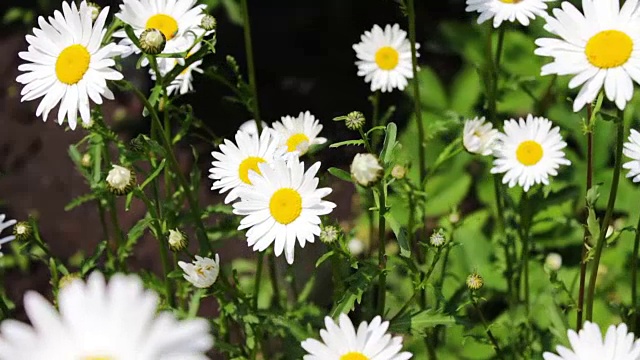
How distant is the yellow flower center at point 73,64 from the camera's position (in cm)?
163

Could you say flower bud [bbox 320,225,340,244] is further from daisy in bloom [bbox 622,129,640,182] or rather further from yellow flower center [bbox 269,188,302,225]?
daisy in bloom [bbox 622,129,640,182]

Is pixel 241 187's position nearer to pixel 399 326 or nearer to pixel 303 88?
pixel 399 326

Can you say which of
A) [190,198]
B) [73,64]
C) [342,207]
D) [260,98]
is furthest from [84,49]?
[260,98]

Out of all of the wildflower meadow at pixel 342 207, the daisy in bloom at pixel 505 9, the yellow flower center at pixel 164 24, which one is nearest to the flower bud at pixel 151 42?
the wildflower meadow at pixel 342 207

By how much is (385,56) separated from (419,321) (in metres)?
0.84

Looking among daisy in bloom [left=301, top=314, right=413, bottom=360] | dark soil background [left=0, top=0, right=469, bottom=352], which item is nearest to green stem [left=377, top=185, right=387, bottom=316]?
daisy in bloom [left=301, top=314, right=413, bottom=360]

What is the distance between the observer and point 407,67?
2.24m

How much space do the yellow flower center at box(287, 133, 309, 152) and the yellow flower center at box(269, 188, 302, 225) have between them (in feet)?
0.84

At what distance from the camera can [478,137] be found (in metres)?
1.84

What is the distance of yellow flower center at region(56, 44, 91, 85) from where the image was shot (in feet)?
5.35

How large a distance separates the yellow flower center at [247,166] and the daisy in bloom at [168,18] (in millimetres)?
308

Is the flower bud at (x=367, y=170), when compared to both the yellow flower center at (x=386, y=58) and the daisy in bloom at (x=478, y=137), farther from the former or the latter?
the yellow flower center at (x=386, y=58)

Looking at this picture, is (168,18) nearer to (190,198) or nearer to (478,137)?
(190,198)

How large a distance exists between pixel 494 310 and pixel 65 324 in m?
2.02
